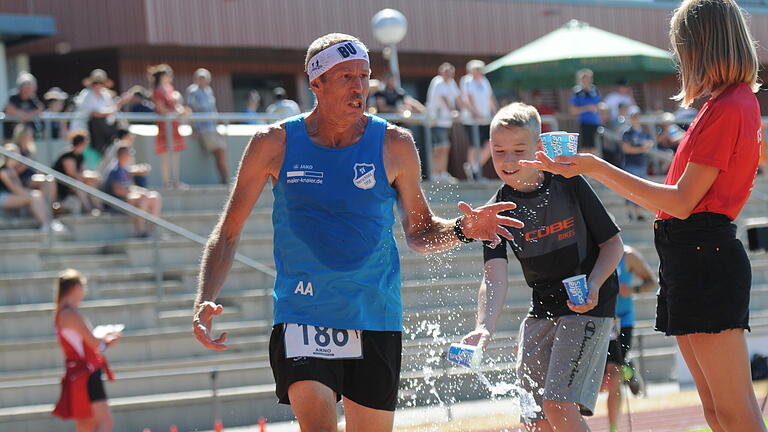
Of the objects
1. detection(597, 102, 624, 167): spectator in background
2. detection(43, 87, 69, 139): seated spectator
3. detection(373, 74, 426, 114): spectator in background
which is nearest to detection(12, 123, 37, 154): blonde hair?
detection(43, 87, 69, 139): seated spectator

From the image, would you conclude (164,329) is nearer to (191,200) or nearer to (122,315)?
(122,315)

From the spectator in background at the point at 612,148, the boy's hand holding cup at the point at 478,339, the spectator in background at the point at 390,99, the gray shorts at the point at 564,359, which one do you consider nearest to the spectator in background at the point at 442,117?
the spectator in background at the point at 390,99

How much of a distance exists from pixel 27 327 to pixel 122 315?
105 cm

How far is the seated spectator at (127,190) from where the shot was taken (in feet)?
48.3

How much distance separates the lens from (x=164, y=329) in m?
13.4

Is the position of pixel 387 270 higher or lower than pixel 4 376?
higher

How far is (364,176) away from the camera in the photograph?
550cm

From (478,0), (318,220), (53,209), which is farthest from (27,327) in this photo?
(478,0)

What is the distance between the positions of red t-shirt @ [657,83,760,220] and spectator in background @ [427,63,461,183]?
501 inches

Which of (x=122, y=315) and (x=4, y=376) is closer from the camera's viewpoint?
(x=4, y=376)

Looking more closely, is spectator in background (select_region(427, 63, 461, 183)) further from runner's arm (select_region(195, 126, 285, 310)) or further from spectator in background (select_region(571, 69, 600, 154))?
runner's arm (select_region(195, 126, 285, 310))

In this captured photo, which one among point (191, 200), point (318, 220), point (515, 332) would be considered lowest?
point (515, 332)

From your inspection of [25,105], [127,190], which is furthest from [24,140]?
[127,190]

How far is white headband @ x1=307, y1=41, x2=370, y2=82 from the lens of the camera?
5.56 m
